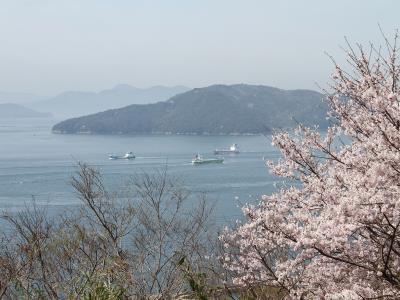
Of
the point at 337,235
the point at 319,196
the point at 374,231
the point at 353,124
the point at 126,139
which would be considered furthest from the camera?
the point at 126,139

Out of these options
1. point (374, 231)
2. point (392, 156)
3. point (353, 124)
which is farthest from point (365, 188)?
point (353, 124)

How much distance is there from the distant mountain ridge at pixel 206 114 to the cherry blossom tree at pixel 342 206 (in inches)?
3226

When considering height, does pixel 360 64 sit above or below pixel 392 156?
above

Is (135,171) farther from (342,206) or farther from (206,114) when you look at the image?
(206,114)

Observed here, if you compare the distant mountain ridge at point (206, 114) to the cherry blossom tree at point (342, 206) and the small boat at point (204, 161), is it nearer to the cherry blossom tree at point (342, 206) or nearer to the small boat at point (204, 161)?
the small boat at point (204, 161)

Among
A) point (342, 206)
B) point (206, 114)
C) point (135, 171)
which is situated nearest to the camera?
point (342, 206)

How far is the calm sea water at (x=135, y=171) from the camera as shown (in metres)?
29.9

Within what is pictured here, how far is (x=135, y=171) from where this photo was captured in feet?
134

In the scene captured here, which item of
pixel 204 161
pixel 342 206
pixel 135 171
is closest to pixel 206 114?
pixel 204 161

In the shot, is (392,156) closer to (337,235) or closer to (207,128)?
(337,235)

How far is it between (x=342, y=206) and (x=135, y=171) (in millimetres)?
38208

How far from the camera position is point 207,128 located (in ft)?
305

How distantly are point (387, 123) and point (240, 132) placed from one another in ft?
287

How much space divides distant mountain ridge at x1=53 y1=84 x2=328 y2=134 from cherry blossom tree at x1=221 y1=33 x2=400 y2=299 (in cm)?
8195
